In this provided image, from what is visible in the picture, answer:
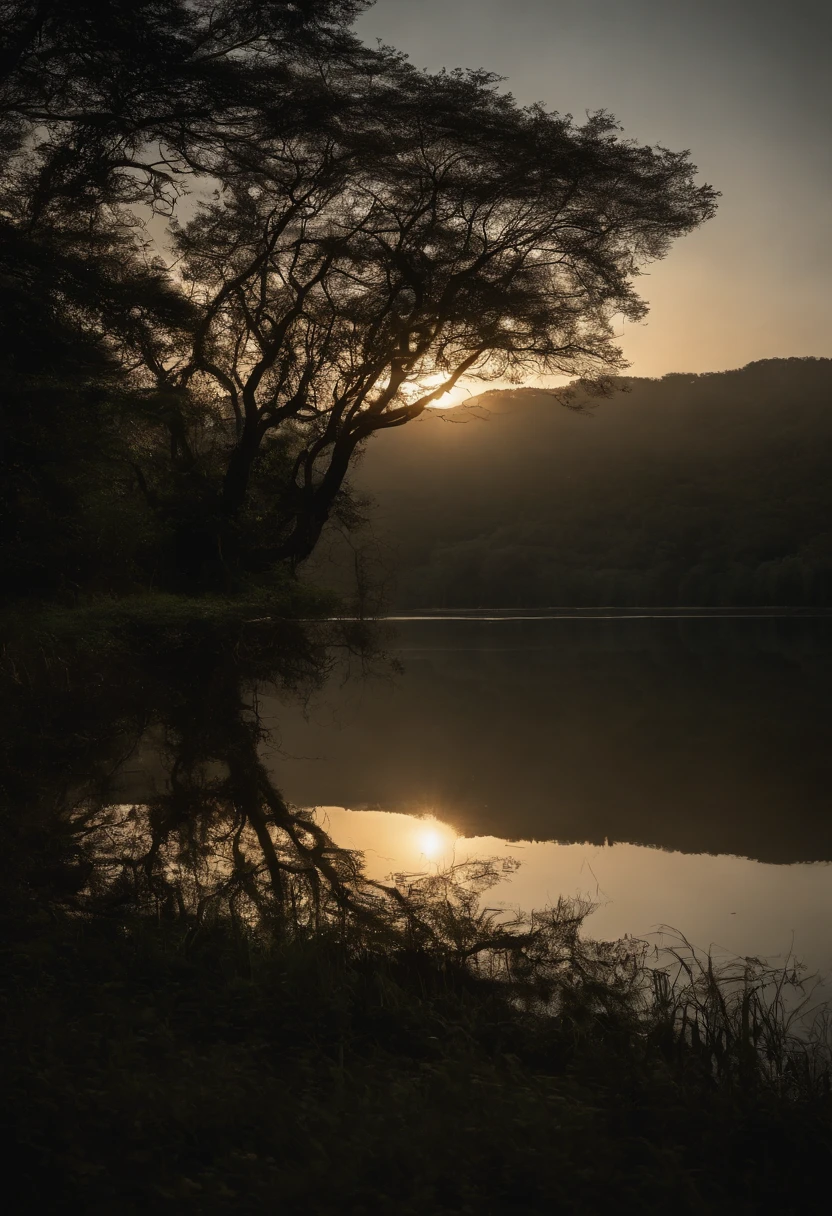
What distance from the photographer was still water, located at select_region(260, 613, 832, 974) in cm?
656

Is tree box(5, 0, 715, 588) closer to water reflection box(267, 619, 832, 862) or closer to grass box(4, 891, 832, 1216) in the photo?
water reflection box(267, 619, 832, 862)

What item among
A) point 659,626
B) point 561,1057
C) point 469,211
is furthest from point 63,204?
point 659,626

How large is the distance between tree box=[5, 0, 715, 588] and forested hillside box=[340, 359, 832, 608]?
3897cm

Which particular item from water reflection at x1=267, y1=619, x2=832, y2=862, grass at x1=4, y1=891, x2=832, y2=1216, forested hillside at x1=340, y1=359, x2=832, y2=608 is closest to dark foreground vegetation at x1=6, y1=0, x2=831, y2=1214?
grass at x1=4, y1=891, x2=832, y2=1216

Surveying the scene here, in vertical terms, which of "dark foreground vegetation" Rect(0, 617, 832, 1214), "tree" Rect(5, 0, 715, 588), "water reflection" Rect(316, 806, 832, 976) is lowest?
"water reflection" Rect(316, 806, 832, 976)

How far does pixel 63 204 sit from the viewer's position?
535 inches

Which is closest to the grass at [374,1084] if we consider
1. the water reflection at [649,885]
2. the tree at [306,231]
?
the water reflection at [649,885]

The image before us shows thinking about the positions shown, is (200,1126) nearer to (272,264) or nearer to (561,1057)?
(561,1057)

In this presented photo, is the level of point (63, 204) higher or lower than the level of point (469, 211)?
lower

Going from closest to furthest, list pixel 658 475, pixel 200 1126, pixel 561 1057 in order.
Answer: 1. pixel 200 1126
2. pixel 561 1057
3. pixel 658 475

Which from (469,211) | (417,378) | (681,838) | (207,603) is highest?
(469,211)

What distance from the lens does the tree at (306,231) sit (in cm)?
1250

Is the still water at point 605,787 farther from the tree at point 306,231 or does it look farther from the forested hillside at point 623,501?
the forested hillside at point 623,501

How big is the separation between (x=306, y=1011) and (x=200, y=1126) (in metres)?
1.05
